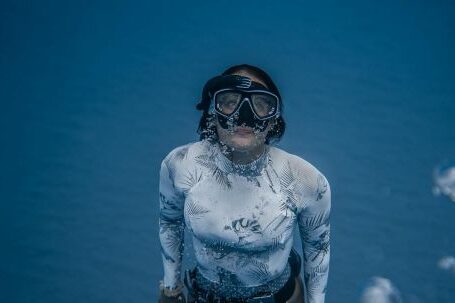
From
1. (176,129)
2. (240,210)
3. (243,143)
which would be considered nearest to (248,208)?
(240,210)

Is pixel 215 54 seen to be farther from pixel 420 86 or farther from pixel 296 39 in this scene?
pixel 420 86

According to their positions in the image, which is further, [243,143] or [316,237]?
[316,237]

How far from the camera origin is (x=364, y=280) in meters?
4.75

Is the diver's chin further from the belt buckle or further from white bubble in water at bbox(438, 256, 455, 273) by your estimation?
white bubble in water at bbox(438, 256, 455, 273)

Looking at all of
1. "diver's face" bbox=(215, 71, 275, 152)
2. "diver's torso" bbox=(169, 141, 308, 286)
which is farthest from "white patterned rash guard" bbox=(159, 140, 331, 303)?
"diver's face" bbox=(215, 71, 275, 152)

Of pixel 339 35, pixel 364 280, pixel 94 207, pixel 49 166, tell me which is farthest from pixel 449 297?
pixel 339 35

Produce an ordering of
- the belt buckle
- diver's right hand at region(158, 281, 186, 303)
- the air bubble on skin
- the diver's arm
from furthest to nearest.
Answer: the air bubble on skin < diver's right hand at region(158, 281, 186, 303) < the belt buckle < the diver's arm

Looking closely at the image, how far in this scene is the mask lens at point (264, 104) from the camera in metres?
1.72

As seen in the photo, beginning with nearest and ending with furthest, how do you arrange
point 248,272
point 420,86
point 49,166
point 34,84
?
point 248,272 → point 49,166 → point 420,86 → point 34,84

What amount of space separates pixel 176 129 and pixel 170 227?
246 inches

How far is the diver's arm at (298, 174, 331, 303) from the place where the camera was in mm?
1760

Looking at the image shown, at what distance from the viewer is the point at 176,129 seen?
27.0 ft

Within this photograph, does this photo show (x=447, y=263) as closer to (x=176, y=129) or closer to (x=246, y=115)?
(x=246, y=115)

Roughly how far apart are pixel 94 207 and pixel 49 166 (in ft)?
5.62
